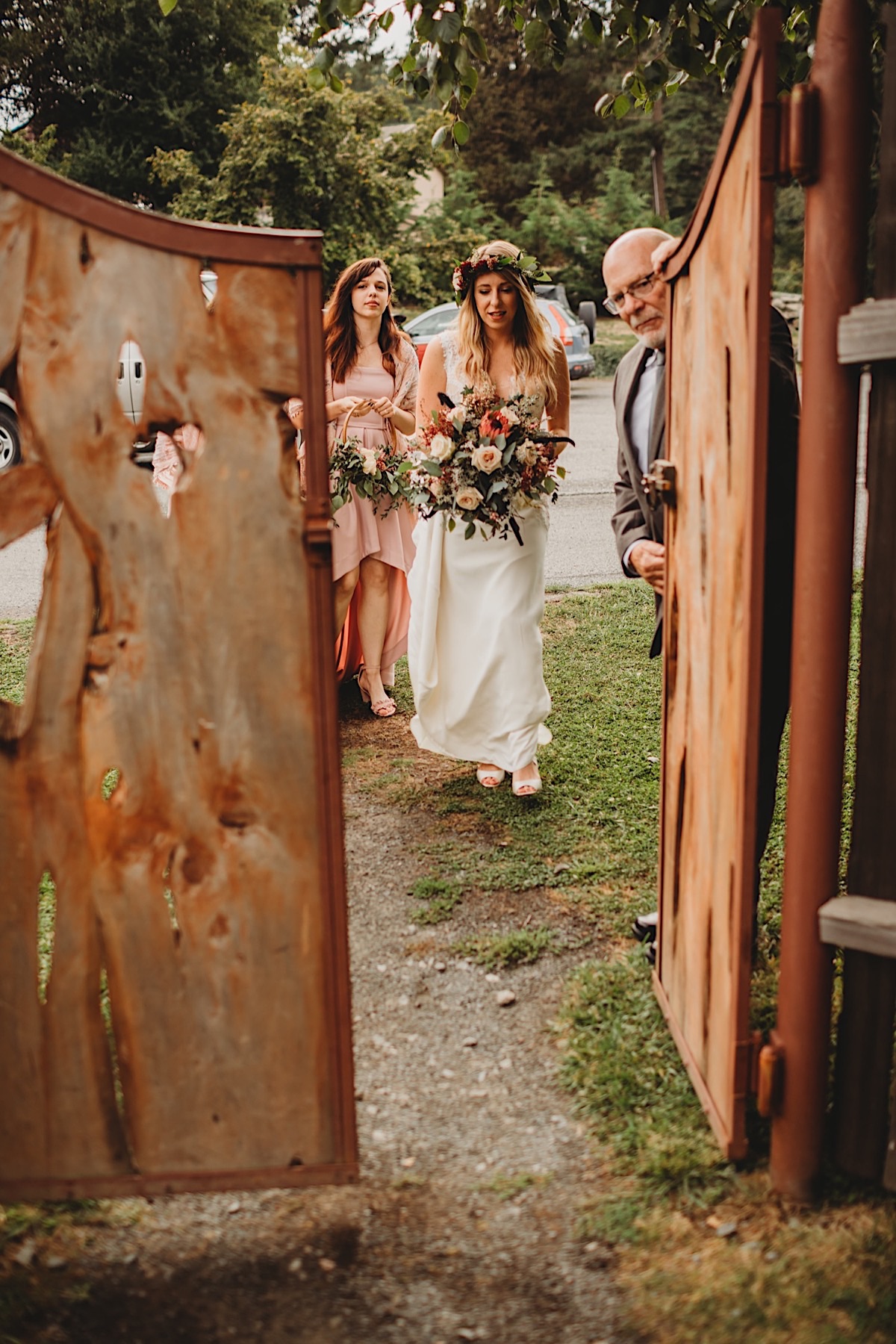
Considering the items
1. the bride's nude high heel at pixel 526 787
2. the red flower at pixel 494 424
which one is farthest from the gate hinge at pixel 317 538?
the bride's nude high heel at pixel 526 787

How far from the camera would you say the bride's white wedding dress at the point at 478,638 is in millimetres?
5082

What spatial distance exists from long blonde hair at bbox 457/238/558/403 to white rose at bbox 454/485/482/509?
1.87ft

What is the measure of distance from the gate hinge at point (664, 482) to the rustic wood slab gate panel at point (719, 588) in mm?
33

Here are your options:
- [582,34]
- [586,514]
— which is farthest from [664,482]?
[586,514]

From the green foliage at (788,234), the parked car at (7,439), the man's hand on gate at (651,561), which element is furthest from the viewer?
the green foliage at (788,234)

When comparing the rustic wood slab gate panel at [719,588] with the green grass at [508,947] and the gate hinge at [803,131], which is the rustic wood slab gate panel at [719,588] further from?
the green grass at [508,947]

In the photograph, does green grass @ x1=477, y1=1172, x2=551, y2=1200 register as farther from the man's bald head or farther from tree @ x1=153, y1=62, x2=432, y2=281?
tree @ x1=153, y1=62, x2=432, y2=281

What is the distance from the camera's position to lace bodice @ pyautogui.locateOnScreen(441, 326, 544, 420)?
200 inches

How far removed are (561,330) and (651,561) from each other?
15483 mm

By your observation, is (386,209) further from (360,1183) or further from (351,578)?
(360,1183)

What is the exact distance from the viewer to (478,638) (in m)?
5.16

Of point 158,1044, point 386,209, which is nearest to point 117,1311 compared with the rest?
point 158,1044

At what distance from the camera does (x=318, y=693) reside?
2.28m

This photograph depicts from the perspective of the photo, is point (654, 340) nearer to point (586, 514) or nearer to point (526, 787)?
point (526, 787)
